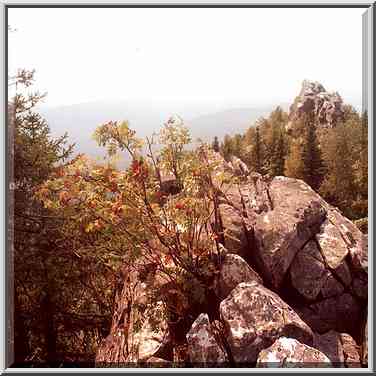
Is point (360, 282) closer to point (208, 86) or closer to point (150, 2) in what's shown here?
point (208, 86)

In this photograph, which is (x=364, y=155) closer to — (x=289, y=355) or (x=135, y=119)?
(x=289, y=355)

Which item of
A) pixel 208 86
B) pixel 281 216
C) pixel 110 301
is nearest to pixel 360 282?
pixel 281 216

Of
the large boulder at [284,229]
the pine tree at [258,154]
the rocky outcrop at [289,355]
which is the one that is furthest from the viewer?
the pine tree at [258,154]

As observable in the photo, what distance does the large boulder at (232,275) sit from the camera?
14.7 feet

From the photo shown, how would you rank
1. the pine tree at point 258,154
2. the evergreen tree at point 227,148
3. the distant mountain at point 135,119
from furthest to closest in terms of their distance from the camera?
1. the pine tree at point 258,154
2. the evergreen tree at point 227,148
3. the distant mountain at point 135,119

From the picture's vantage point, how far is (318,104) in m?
4.46

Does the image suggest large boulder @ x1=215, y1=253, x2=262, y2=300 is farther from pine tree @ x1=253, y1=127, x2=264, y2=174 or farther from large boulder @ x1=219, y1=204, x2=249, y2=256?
pine tree @ x1=253, y1=127, x2=264, y2=174

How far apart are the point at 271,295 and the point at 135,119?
95.4 inches

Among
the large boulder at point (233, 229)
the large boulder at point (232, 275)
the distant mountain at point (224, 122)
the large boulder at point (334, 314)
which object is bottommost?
the large boulder at point (334, 314)

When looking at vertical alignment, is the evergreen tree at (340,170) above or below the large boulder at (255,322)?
above

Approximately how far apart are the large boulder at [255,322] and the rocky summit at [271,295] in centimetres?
1

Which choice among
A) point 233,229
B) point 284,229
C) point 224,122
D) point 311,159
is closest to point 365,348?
point 284,229

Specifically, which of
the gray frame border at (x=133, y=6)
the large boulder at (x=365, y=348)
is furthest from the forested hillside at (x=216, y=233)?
the gray frame border at (x=133, y=6)

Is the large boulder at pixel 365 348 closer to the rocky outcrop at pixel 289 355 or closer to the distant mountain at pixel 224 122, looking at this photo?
the rocky outcrop at pixel 289 355
